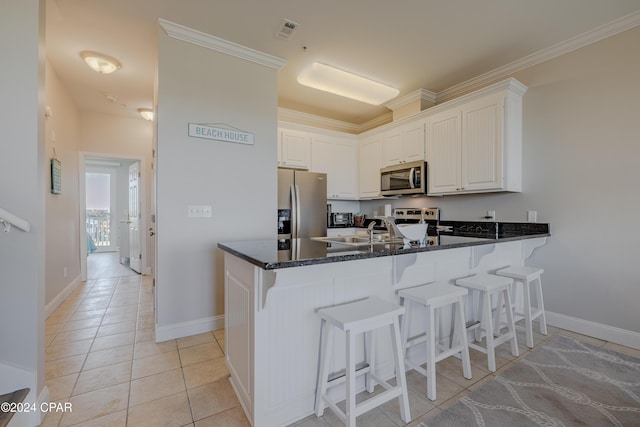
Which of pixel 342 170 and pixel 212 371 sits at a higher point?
pixel 342 170

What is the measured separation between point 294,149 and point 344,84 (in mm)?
1093

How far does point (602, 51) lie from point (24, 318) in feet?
15.0

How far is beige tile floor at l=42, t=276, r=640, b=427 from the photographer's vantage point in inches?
59.7

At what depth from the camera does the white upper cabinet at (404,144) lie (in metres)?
3.61

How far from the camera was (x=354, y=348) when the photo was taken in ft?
4.34

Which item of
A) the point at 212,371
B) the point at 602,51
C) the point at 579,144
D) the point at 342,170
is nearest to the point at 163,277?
the point at 212,371

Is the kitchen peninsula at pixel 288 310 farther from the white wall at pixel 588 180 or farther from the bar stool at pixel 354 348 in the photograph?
the white wall at pixel 588 180

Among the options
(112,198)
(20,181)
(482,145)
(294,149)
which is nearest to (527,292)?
(482,145)

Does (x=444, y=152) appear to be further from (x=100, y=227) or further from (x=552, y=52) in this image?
(x=100, y=227)

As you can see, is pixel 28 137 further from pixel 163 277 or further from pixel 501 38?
pixel 501 38

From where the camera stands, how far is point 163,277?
8.24 feet

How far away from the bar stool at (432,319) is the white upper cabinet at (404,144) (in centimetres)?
218

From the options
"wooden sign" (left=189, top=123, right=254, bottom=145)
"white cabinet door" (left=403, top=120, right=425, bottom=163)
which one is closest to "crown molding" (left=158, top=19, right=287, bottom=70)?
"wooden sign" (left=189, top=123, right=254, bottom=145)

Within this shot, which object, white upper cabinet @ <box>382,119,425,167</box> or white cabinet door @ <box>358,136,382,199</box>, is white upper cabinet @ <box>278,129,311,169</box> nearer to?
white cabinet door @ <box>358,136,382,199</box>
